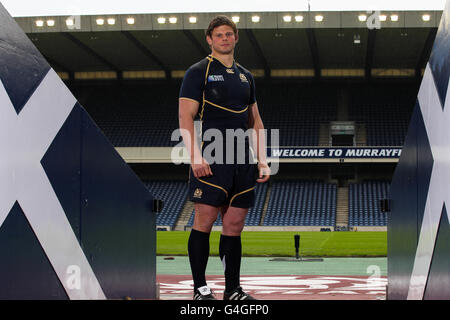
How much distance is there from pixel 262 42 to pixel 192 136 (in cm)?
2901

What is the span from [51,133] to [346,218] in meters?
31.7

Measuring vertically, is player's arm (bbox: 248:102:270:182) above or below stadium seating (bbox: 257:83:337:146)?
below

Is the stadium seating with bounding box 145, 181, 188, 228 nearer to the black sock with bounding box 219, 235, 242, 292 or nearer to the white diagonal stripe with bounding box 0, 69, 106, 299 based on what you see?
the black sock with bounding box 219, 235, 242, 292

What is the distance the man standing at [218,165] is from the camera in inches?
124

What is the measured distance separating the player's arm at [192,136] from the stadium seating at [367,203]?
28.5 metres

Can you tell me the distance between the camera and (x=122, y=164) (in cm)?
338

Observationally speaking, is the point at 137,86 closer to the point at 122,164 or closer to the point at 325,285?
the point at 325,285

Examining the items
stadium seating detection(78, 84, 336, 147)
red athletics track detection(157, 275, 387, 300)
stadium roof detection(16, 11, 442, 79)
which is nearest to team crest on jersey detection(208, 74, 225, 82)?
red athletics track detection(157, 275, 387, 300)

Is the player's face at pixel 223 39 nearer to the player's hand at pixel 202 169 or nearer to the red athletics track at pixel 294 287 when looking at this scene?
the player's hand at pixel 202 169

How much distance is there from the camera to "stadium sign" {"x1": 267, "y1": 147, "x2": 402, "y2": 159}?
3469 cm

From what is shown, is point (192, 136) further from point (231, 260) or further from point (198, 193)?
point (231, 260)

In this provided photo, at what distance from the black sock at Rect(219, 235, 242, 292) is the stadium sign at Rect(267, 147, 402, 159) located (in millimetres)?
31231
